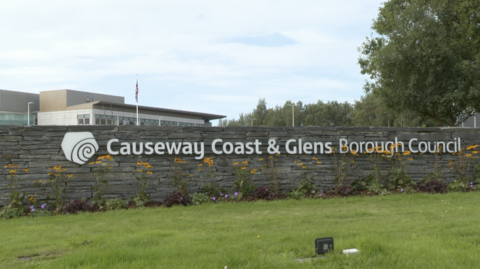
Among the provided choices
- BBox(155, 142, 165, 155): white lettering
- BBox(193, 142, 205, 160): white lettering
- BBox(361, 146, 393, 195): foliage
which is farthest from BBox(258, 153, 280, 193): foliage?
BBox(155, 142, 165, 155): white lettering

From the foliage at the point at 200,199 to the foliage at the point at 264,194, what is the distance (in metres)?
1.07

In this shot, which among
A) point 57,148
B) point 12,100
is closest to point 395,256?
point 57,148

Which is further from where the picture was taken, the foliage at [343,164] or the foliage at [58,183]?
the foliage at [343,164]

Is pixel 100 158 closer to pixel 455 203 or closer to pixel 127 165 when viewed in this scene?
pixel 127 165

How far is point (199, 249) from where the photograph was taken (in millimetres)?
4680

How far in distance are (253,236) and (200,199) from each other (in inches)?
149

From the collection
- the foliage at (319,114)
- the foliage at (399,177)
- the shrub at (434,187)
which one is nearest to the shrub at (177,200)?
the foliage at (399,177)

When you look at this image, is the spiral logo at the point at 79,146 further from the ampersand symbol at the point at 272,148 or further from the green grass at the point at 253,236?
the ampersand symbol at the point at 272,148

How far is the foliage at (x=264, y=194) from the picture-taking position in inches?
368

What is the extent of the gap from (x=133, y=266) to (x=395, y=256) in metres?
2.62

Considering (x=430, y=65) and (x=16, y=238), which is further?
(x=430, y=65)

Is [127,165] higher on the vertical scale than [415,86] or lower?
lower

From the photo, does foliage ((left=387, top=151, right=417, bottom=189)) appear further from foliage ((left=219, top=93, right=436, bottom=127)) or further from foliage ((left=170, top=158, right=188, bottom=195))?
foliage ((left=219, top=93, right=436, bottom=127))

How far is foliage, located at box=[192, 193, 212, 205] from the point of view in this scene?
901cm
